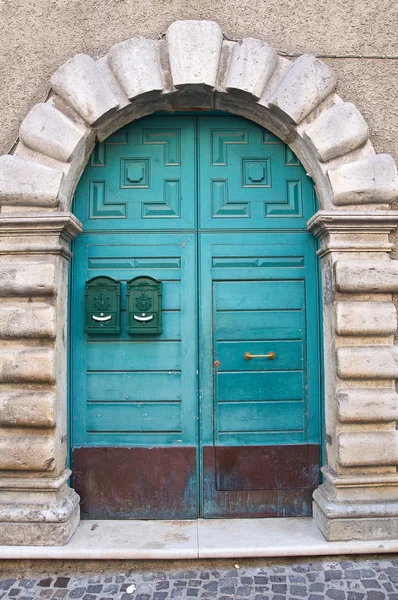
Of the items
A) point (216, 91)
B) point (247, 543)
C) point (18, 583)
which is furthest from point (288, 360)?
point (18, 583)

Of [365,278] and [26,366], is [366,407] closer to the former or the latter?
[365,278]

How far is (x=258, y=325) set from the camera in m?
3.64

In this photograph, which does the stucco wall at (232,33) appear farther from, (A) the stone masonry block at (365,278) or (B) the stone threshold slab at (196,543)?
(B) the stone threshold slab at (196,543)

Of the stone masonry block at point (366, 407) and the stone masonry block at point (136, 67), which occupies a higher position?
the stone masonry block at point (136, 67)

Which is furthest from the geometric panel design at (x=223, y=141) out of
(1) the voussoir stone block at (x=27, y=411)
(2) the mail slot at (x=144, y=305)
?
(1) the voussoir stone block at (x=27, y=411)

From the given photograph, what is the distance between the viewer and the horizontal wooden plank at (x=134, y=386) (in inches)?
142

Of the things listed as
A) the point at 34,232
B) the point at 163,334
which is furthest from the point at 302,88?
the point at 34,232

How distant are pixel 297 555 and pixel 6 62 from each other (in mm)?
4026

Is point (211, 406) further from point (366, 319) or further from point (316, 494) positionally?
point (366, 319)

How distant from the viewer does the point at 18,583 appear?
304cm

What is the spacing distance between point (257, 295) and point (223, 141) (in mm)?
1238

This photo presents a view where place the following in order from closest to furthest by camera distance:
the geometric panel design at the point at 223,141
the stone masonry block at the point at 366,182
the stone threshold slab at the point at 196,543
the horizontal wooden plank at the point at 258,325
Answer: the stone threshold slab at the point at 196,543
the stone masonry block at the point at 366,182
the horizontal wooden plank at the point at 258,325
the geometric panel design at the point at 223,141

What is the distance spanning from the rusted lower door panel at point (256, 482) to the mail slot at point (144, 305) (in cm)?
101

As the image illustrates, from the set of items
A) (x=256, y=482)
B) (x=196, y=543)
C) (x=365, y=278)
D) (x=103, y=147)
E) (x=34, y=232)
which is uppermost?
(x=103, y=147)
